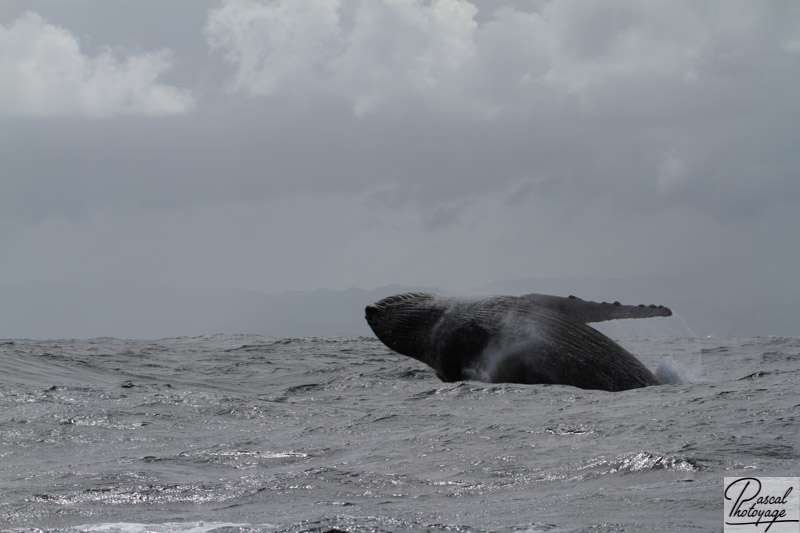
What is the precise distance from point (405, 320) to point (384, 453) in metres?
4.98

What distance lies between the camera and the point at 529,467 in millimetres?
7793

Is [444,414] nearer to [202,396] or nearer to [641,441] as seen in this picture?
[641,441]

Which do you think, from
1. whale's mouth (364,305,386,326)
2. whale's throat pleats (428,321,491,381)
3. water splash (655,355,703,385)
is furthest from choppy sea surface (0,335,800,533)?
whale's mouth (364,305,386,326)

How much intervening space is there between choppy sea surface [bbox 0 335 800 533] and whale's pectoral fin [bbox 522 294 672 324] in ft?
3.70

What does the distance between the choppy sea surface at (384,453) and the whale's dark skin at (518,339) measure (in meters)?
0.47

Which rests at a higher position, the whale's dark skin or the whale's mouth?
the whale's mouth

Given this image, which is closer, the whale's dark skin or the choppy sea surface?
the choppy sea surface

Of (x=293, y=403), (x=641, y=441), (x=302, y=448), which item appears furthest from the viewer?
(x=293, y=403)

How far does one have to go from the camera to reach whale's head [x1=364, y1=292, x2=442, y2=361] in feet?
44.4

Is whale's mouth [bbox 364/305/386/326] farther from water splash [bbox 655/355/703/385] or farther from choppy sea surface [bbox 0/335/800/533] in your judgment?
water splash [bbox 655/355/703/385]

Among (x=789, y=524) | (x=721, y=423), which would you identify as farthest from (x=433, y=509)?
(x=721, y=423)

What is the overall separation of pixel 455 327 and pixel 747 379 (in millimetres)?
4312

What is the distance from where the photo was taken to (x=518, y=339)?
1298cm

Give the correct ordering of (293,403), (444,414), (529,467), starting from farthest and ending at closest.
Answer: (293,403)
(444,414)
(529,467)
